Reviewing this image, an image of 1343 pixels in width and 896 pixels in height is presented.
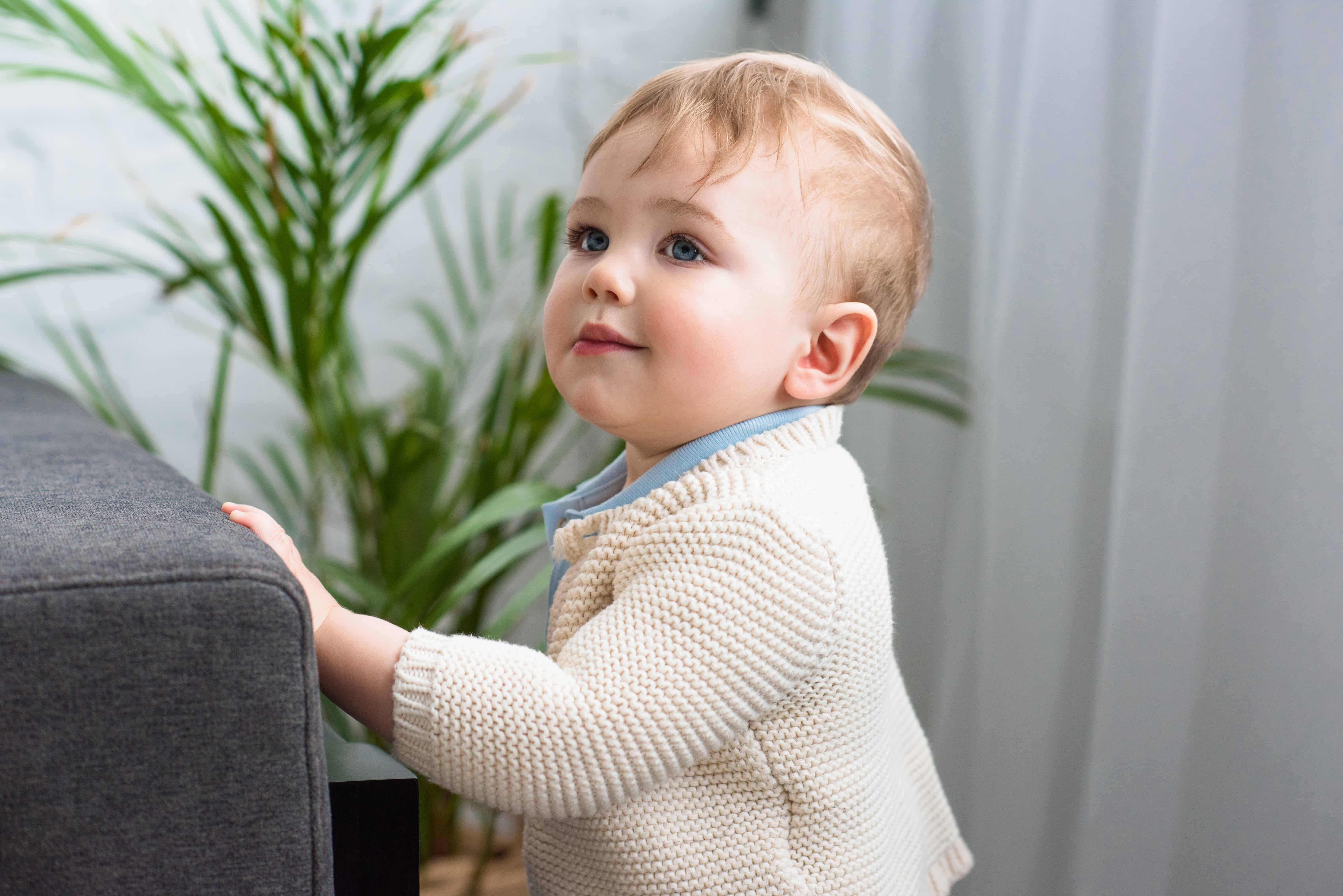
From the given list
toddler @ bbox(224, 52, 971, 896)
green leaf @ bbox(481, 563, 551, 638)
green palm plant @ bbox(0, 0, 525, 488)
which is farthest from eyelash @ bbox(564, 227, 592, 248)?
green palm plant @ bbox(0, 0, 525, 488)

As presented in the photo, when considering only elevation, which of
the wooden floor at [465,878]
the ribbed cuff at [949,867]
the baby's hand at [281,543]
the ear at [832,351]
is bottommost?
the wooden floor at [465,878]

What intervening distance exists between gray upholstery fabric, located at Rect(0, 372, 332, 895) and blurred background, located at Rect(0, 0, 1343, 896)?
371 millimetres

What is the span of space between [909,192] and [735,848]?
417 millimetres

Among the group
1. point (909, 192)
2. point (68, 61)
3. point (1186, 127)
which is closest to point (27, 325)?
point (68, 61)

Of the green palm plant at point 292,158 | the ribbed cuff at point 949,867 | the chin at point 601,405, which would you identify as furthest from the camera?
the green palm plant at point 292,158

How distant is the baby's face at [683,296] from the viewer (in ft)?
2.06

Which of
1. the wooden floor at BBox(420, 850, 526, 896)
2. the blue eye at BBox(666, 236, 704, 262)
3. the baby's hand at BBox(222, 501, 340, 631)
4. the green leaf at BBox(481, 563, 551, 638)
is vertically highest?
the blue eye at BBox(666, 236, 704, 262)

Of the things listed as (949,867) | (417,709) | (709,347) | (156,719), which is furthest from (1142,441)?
(156,719)

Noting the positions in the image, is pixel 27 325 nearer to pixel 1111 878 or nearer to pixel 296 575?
pixel 296 575

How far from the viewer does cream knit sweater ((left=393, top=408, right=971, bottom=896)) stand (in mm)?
544

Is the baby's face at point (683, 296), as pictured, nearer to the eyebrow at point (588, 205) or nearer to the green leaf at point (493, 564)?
the eyebrow at point (588, 205)

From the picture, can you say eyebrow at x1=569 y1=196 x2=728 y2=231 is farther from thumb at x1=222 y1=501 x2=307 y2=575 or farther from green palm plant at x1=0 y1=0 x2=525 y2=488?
green palm plant at x1=0 y1=0 x2=525 y2=488

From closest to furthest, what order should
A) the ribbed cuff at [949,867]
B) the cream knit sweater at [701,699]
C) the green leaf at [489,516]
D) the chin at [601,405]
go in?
the cream knit sweater at [701,699], the chin at [601,405], the ribbed cuff at [949,867], the green leaf at [489,516]

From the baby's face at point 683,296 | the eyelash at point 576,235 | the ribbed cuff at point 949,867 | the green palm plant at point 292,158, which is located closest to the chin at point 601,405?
the baby's face at point 683,296
